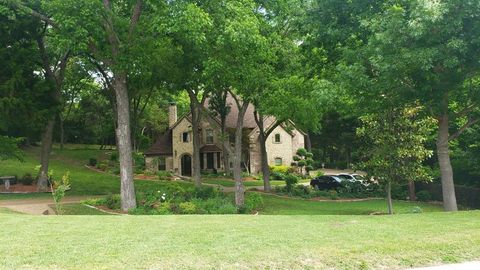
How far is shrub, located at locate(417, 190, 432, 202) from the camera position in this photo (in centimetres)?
3284

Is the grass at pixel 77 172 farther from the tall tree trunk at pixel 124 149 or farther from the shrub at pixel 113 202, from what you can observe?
the tall tree trunk at pixel 124 149

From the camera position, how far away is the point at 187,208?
66.3 feet

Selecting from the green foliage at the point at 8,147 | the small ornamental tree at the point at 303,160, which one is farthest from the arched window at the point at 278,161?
the green foliage at the point at 8,147

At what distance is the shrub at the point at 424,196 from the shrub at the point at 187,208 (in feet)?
62.2

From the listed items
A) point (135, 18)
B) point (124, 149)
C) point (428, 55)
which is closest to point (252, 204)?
point (124, 149)

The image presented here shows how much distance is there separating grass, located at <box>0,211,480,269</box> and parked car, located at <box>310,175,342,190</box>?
910 inches

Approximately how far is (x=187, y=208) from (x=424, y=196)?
19.5m

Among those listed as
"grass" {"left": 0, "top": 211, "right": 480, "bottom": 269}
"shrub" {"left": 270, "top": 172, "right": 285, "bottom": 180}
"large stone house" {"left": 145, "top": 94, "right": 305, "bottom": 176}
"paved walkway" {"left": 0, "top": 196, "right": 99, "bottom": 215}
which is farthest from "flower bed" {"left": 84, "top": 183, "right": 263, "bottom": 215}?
"large stone house" {"left": 145, "top": 94, "right": 305, "bottom": 176}

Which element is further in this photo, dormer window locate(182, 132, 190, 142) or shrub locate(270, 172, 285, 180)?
dormer window locate(182, 132, 190, 142)

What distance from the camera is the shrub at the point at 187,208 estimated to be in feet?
65.6

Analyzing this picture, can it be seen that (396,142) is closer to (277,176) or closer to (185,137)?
(277,176)

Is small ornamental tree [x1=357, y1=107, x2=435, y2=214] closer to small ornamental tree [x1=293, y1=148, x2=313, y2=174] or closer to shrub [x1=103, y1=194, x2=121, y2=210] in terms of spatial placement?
shrub [x1=103, y1=194, x2=121, y2=210]

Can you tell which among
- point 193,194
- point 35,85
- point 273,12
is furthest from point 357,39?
point 35,85

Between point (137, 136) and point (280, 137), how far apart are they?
18.9 meters
